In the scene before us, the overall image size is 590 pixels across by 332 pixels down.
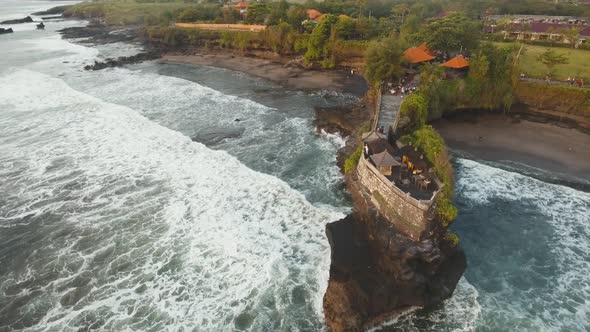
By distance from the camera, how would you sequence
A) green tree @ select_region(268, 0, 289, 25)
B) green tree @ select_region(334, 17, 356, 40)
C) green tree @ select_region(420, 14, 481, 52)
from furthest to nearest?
green tree @ select_region(268, 0, 289, 25), green tree @ select_region(334, 17, 356, 40), green tree @ select_region(420, 14, 481, 52)

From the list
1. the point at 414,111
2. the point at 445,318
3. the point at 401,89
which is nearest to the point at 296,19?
the point at 401,89

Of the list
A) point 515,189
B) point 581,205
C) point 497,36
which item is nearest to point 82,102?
point 515,189

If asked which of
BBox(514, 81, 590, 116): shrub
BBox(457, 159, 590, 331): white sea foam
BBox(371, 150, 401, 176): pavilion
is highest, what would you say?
BBox(371, 150, 401, 176): pavilion

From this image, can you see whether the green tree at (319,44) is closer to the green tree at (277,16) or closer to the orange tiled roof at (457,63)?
the green tree at (277,16)

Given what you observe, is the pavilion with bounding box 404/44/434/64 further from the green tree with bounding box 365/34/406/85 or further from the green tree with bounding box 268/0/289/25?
the green tree with bounding box 268/0/289/25

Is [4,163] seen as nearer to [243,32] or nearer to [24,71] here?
Result: [24,71]

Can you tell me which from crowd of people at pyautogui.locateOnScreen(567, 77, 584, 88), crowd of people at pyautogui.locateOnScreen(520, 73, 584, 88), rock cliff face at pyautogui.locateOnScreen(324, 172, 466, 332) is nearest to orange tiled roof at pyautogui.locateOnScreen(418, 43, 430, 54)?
crowd of people at pyautogui.locateOnScreen(520, 73, 584, 88)
